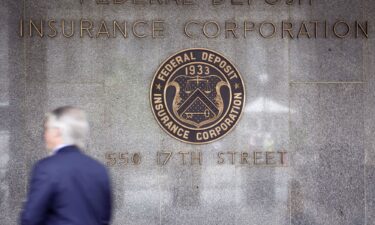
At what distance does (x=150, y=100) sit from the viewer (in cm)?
828

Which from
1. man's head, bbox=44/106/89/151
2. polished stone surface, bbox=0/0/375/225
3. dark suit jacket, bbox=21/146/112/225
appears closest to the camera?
dark suit jacket, bbox=21/146/112/225

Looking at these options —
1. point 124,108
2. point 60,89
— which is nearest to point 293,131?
point 124,108

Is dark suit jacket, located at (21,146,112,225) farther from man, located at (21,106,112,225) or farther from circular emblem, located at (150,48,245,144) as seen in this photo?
circular emblem, located at (150,48,245,144)

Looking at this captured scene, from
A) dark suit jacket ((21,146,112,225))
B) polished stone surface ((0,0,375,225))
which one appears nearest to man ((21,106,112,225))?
dark suit jacket ((21,146,112,225))

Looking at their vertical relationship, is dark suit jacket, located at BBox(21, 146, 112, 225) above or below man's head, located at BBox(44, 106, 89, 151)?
below

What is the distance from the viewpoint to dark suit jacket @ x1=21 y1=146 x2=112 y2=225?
12.3 feet

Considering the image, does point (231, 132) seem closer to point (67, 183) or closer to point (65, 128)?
point (65, 128)

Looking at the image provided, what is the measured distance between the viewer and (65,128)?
12.9 feet

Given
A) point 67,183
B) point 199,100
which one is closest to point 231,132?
point 199,100

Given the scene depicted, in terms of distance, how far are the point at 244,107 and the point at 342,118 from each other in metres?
1.32

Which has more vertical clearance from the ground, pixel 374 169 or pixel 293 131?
pixel 293 131

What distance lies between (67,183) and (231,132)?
15.5 ft

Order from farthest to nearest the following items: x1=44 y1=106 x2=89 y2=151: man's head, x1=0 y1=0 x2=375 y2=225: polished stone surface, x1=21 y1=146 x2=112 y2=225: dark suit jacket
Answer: x1=0 y1=0 x2=375 y2=225: polished stone surface → x1=44 y1=106 x2=89 y2=151: man's head → x1=21 y1=146 x2=112 y2=225: dark suit jacket

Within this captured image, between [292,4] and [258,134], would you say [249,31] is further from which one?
[258,134]
